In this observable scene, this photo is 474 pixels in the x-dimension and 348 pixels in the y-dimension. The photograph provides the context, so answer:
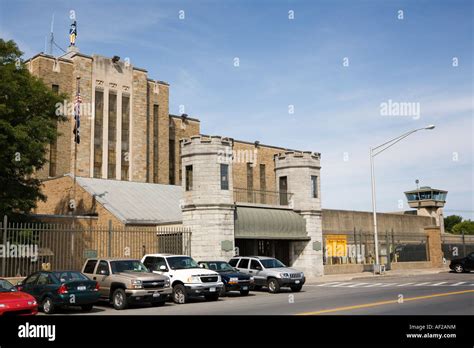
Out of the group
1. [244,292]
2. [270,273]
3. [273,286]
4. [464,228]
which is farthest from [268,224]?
[464,228]

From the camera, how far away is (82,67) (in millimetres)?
48312

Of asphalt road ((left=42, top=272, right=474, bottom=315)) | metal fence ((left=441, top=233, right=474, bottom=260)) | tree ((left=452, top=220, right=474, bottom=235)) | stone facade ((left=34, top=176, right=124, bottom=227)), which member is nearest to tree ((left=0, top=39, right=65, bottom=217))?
stone facade ((left=34, top=176, right=124, bottom=227))

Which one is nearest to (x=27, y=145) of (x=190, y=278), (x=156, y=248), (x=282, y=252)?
(x=156, y=248)

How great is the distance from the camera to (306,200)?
3519 centimetres

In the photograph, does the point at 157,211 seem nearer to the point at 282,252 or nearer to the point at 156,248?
the point at 156,248

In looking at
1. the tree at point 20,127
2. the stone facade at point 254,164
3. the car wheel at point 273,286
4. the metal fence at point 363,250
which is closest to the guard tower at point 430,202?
the metal fence at point 363,250

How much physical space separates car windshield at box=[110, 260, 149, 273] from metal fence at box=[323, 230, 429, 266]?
820 inches

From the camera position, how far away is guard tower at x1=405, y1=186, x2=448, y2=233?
64.7 m

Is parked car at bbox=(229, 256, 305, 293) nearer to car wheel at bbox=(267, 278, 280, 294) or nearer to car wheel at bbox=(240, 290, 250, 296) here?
car wheel at bbox=(267, 278, 280, 294)

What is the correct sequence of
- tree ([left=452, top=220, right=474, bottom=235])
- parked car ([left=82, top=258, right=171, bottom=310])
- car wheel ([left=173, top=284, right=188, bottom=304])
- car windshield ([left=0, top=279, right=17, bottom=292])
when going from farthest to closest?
1. tree ([left=452, top=220, right=474, bottom=235])
2. car wheel ([left=173, top=284, right=188, bottom=304])
3. parked car ([left=82, top=258, right=171, bottom=310])
4. car windshield ([left=0, top=279, right=17, bottom=292])

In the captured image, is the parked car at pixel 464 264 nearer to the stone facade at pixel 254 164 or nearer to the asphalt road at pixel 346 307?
the asphalt road at pixel 346 307

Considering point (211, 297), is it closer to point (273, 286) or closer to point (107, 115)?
point (273, 286)
